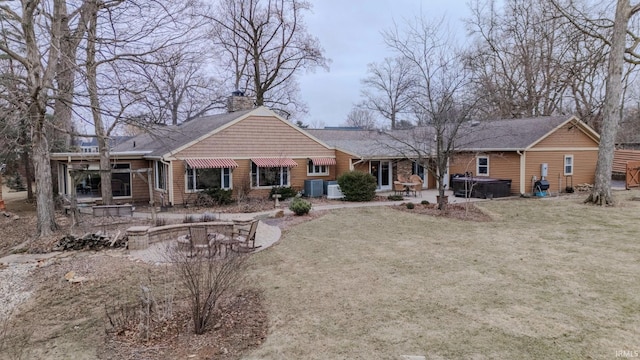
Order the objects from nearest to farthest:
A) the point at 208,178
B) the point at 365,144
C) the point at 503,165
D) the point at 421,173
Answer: the point at 208,178 → the point at 503,165 → the point at 365,144 → the point at 421,173

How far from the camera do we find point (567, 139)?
23781 mm

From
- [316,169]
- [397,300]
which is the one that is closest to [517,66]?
[316,169]

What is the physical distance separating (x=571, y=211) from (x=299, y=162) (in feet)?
43.6

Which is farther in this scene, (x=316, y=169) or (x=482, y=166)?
(x=482, y=166)

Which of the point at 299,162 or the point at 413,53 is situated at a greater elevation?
the point at 413,53

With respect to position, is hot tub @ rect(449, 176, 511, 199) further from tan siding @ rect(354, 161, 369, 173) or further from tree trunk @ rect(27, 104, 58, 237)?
tree trunk @ rect(27, 104, 58, 237)

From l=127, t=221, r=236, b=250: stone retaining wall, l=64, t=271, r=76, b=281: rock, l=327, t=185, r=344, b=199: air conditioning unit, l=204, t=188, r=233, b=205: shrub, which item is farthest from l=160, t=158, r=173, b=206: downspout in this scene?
l=64, t=271, r=76, b=281: rock

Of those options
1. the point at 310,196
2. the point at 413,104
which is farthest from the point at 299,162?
the point at 413,104

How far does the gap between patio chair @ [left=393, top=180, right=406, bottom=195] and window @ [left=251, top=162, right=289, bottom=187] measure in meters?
6.45

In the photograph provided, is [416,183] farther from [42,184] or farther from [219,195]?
[42,184]

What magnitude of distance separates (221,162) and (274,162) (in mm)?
2852

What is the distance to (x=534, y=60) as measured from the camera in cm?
3275

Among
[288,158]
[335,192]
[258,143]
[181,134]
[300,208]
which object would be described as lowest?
[300,208]

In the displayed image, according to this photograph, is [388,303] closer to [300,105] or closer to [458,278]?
[458,278]
